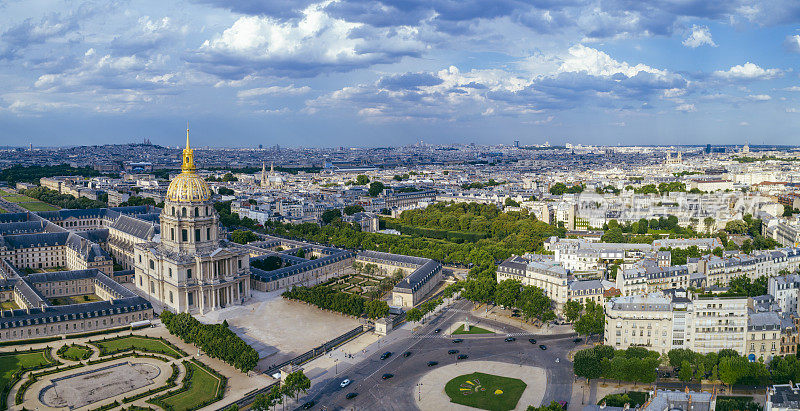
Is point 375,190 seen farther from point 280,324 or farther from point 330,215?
point 280,324

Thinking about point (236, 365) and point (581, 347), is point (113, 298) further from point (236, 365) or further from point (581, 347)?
point (581, 347)

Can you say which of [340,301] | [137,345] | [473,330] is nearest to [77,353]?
[137,345]

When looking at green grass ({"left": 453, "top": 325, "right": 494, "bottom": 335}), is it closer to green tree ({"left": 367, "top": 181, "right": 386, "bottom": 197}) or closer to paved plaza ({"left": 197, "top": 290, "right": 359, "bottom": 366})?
paved plaza ({"left": 197, "top": 290, "right": 359, "bottom": 366})

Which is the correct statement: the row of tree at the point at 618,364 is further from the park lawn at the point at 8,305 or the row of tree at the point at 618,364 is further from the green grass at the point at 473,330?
the park lawn at the point at 8,305

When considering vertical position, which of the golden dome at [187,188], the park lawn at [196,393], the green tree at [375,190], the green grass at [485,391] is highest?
the golden dome at [187,188]

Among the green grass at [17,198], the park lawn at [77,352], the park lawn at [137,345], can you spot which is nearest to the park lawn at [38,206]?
the green grass at [17,198]

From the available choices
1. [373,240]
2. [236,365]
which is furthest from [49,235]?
[236,365]
